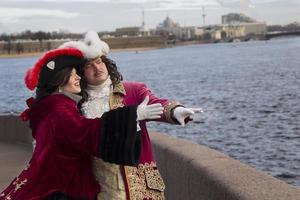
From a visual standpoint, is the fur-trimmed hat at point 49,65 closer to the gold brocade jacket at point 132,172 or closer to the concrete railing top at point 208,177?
the gold brocade jacket at point 132,172

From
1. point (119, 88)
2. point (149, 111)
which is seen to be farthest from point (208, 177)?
point (149, 111)

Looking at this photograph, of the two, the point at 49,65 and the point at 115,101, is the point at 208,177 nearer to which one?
the point at 115,101

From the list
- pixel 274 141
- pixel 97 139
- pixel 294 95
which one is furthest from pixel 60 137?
pixel 294 95

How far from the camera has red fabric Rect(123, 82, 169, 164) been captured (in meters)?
3.13

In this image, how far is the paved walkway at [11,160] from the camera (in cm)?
750

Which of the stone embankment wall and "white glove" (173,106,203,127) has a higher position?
"white glove" (173,106,203,127)

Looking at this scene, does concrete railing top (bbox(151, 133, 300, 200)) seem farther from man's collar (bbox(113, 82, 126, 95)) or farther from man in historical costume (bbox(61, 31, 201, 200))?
man's collar (bbox(113, 82, 126, 95))

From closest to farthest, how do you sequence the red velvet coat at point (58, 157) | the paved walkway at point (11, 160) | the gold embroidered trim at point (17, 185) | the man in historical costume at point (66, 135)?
the man in historical costume at point (66, 135) < the red velvet coat at point (58, 157) < the gold embroidered trim at point (17, 185) < the paved walkway at point (11, 160)

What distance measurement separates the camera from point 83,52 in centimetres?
312

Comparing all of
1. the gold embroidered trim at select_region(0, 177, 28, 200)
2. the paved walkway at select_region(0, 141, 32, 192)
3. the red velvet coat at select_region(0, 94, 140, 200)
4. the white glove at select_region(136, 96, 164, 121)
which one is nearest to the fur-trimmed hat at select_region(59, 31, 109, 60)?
the red velvet coat at select_region(0, 94, 140, 200)

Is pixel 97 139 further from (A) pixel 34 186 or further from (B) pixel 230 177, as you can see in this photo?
(B) pixel 230 177

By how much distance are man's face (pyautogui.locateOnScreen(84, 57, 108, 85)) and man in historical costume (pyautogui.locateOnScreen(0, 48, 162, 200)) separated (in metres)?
0.08

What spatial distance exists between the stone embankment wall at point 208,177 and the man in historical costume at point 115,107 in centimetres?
57

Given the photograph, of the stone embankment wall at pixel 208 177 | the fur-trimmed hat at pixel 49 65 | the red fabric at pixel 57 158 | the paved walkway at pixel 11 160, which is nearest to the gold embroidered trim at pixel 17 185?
the red fabric at pixel 57 158
